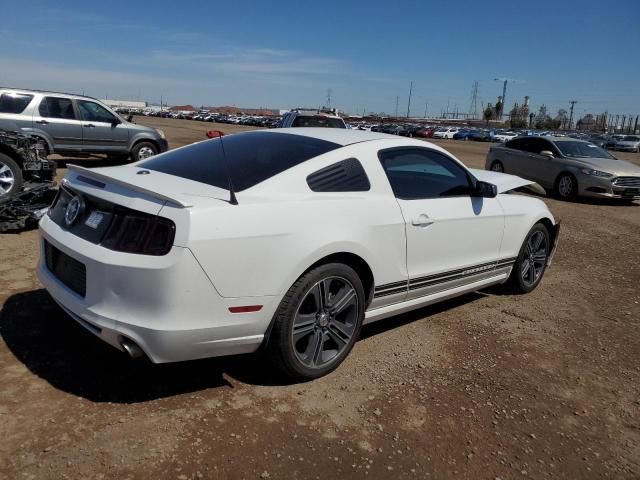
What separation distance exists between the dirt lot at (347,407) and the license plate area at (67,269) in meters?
0.58

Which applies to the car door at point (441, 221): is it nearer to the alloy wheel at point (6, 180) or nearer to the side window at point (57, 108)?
the alloy wheel at point (6, 180)

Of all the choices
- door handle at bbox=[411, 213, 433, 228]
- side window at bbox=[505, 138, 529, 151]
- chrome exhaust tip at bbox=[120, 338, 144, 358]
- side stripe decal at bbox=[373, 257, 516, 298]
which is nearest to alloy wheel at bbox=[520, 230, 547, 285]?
side stripe decal at bbox=[373, 257, 516, 298]

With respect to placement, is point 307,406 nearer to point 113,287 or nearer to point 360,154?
point 113,287

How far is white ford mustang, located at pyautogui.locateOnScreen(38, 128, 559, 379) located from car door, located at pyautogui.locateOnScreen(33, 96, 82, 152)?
893cm

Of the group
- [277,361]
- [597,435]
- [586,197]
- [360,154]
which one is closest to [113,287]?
[277,361]

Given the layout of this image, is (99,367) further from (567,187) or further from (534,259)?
(567,187)

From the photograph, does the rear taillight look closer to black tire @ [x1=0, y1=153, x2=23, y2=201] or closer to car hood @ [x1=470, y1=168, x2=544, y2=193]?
car hood @ [x1=470, y1=168, x2=544, y2=193]

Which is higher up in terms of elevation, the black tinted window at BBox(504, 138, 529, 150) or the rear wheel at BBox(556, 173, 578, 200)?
the black tinted window at BBox(504, 138, 529, 150)

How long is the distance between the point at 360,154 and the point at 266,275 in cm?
124

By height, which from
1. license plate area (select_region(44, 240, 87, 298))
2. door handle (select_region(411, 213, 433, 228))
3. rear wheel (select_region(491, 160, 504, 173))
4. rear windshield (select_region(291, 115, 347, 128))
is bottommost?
license plate area (select_region(44, 240, 87, 298))

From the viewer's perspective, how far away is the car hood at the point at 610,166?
12555mm

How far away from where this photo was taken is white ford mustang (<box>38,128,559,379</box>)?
2.82 m

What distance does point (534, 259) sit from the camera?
18.2 feet

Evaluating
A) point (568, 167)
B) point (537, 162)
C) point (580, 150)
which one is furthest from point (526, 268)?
point (580, 150)
